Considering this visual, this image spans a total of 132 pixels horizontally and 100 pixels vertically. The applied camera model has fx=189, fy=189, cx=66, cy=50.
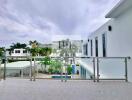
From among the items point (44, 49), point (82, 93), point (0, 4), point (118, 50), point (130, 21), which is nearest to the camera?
point (82, 93)

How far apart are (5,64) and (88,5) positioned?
6.13 m

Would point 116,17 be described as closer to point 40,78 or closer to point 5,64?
point 40,78

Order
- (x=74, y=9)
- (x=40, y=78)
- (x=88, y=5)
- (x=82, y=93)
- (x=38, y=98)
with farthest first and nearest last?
(x=74, y=9), (x=88, y=5), (x=40, y=78), (x=82, y=93), (x=38, y=98)

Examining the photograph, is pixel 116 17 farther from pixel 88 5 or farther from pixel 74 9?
pixel 74 9

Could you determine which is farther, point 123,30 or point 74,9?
point 74,9

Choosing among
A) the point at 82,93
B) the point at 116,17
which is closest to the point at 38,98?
the point at 82,93

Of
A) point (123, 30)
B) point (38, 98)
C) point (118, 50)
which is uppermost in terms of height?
point (123, 30)

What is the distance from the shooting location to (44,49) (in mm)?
39094

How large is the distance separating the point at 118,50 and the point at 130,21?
1.66m

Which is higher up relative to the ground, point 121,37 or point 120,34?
point 120,34

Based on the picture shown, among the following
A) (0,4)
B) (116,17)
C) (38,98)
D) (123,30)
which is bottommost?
(38,98)

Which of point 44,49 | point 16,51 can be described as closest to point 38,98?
point 44,49

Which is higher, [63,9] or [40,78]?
[63,9]

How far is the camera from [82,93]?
179 inches
